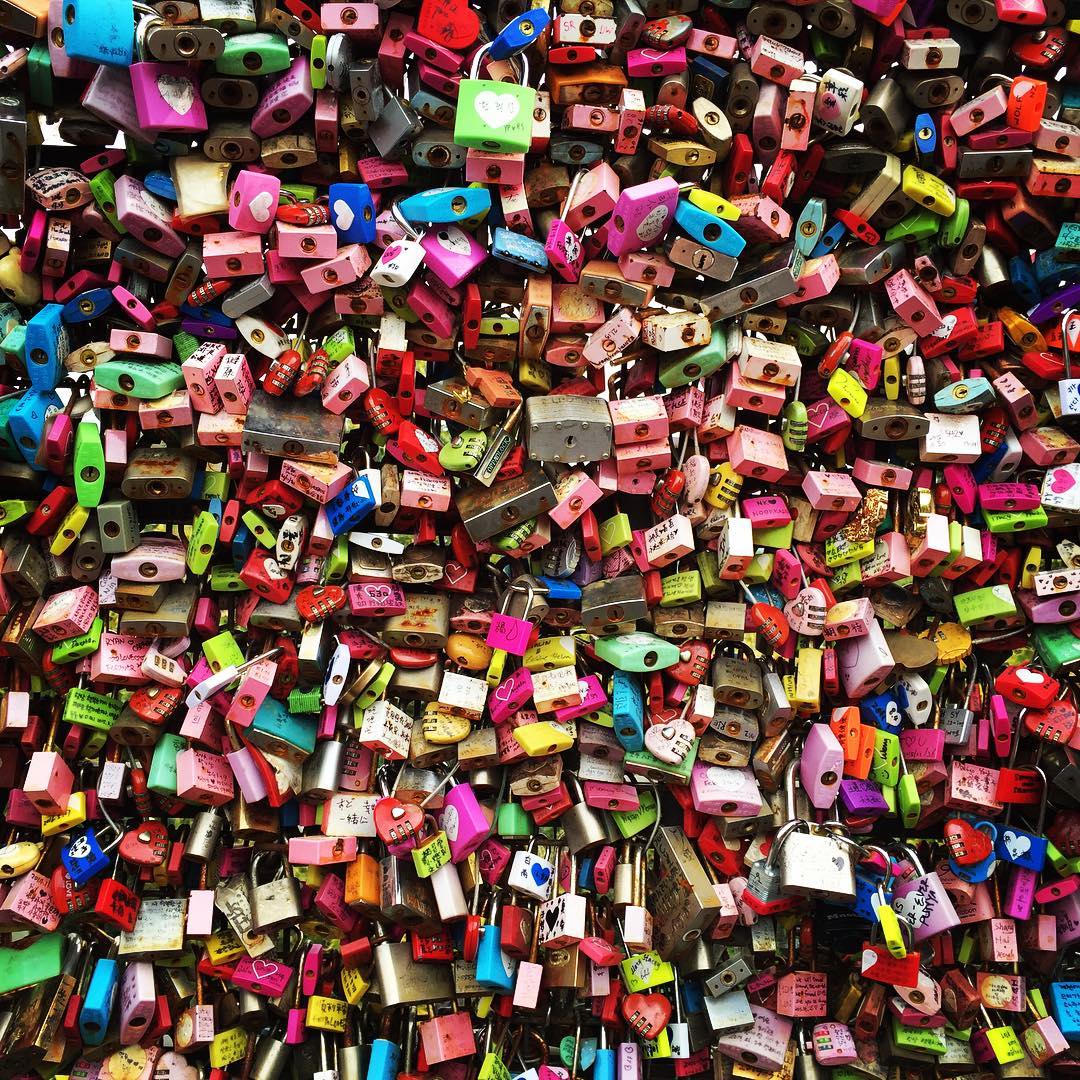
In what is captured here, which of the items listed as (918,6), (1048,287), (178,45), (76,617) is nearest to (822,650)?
(1048,287)

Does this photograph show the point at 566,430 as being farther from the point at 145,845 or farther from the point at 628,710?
the point at 145,845

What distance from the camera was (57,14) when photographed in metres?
2.88

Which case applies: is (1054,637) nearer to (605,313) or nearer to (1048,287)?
(1048,287)

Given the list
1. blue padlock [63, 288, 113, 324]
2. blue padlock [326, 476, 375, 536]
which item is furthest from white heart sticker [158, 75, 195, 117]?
blue padlock [326, 476, 375, 536]

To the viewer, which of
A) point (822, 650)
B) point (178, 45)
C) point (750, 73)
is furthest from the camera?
point (822, 650)

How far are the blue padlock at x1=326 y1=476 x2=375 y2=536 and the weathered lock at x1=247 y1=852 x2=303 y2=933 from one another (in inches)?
43.1

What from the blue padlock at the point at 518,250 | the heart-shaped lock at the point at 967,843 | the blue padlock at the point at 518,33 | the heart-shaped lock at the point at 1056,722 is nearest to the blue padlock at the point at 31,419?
the blue padlock at the point at 518,250

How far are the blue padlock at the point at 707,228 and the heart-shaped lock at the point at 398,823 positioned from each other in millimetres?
1869

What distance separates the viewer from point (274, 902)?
10.6ft

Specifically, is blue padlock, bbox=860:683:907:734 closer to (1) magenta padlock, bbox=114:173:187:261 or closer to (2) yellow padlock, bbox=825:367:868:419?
(2) yellow padlock, bbox=825:367:868:419

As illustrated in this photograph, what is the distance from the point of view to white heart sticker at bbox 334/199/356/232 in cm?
300

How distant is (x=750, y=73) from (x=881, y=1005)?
286 centimetres

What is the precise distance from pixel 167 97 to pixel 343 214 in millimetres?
559

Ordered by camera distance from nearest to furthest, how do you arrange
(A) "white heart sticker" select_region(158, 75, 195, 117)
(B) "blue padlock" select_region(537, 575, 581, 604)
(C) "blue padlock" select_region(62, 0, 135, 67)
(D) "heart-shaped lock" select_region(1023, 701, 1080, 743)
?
(C) "blue padlock" select_region(62, 0, 135, 67) < (A) "white heart sticker" select_region(158, 75, 195, 117) < (B) "blue padlock" select_region(537, 575, 581, 604) < (D) "heart-shaped lock" select_region(1023, 701, 1080, 743)
